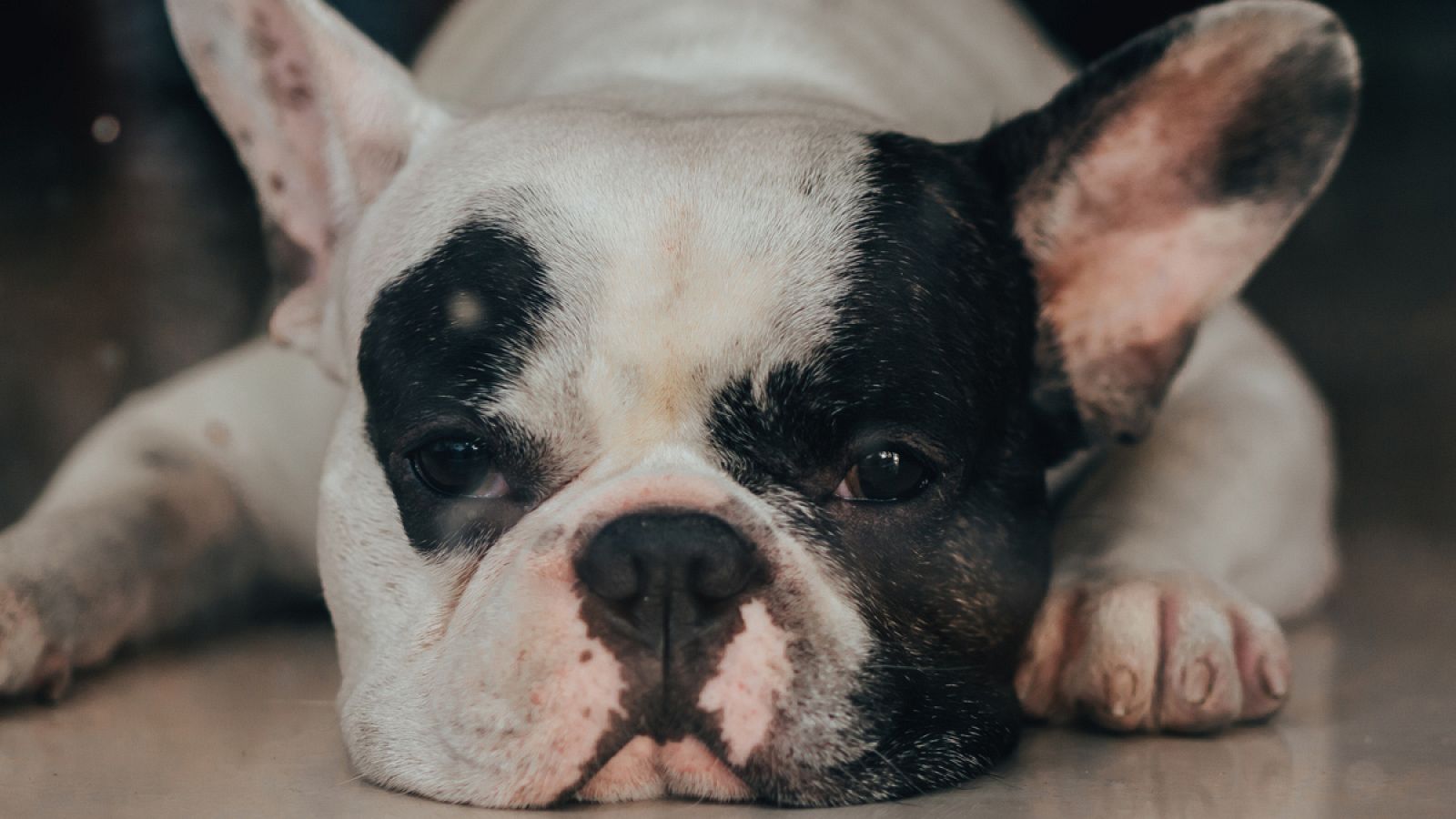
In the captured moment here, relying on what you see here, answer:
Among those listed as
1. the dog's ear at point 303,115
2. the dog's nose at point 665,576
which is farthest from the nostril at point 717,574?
the dog's ear at point 303,115

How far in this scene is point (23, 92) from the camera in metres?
2.51

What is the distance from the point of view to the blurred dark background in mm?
2422

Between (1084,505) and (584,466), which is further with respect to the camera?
(1084,505)

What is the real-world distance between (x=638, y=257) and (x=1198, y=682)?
685 millimetres

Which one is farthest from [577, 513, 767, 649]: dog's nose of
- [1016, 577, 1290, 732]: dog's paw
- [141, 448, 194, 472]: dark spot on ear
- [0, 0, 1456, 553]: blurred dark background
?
[0, 0, 1456, 553]: blurred dark background

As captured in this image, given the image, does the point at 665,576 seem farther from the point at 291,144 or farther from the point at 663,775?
the point at 291,144

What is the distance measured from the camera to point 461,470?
1506 millimetres

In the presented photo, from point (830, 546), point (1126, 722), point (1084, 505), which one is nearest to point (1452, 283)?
point (1084, 505)

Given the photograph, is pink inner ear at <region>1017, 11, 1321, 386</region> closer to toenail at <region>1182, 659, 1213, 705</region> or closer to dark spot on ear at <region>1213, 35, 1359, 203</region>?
dark spot on ear at <region>1213, 35, 1359, 203</region>

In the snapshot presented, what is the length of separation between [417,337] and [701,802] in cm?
52

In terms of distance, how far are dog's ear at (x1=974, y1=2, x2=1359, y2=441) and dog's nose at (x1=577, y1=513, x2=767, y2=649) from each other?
22.0 inches

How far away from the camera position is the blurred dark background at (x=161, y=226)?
2.42 m

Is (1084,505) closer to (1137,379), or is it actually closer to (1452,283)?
(1137,379)

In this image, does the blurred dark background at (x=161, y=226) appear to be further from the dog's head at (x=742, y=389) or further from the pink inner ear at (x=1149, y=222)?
the pink inner ear at (x=1149, y=222)
